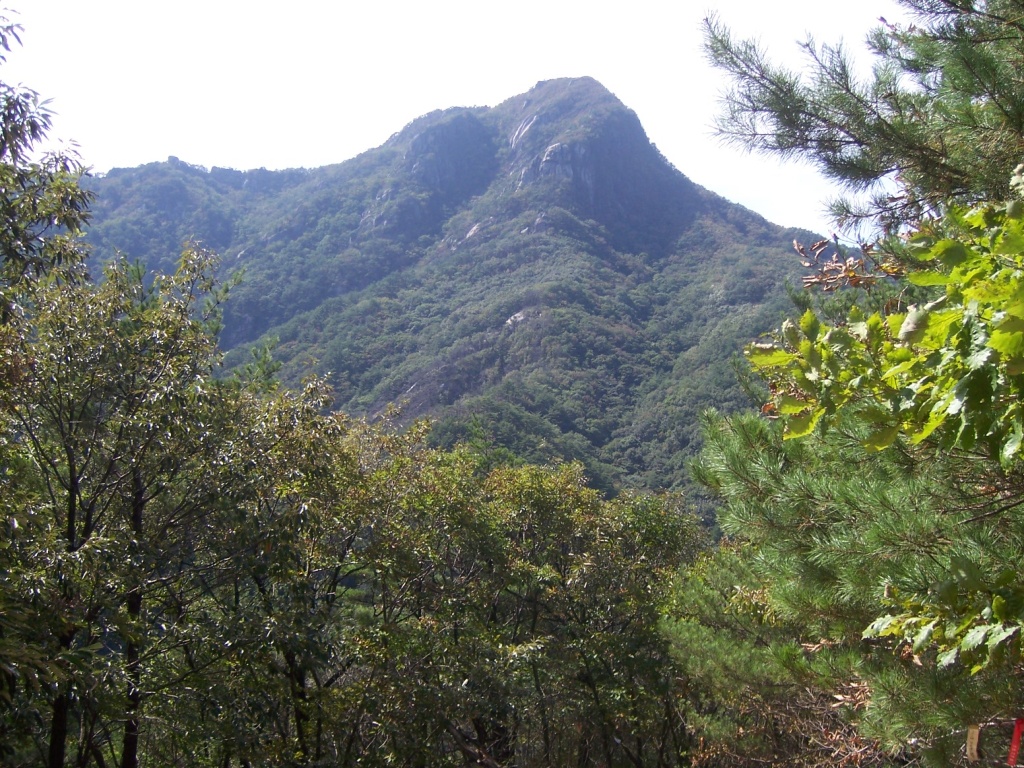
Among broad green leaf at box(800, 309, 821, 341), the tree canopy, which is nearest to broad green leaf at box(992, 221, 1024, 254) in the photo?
the tree canopy

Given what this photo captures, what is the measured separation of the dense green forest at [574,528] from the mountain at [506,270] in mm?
15138

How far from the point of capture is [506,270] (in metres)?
71.4

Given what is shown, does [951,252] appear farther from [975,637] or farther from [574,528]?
[574,528]

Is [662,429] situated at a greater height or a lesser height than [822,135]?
greater

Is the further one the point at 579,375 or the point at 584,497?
the point at 579,375

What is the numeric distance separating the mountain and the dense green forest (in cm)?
1514

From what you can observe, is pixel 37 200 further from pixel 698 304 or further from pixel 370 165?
pixel 370 165

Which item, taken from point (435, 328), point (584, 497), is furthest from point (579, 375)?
point (584, 497)

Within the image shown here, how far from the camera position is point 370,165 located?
9538 cm

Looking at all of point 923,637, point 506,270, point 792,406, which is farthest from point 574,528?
point 506,270

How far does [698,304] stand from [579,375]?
50.8ft

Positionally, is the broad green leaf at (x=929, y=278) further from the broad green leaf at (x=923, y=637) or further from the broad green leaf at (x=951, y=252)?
the broad green leaf at (x=923, y=637)

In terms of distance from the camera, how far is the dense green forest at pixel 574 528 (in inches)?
73.5

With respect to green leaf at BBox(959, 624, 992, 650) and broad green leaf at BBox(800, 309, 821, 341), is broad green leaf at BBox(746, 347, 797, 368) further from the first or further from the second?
green leaf at BBox(959, 624, 992, 650)
